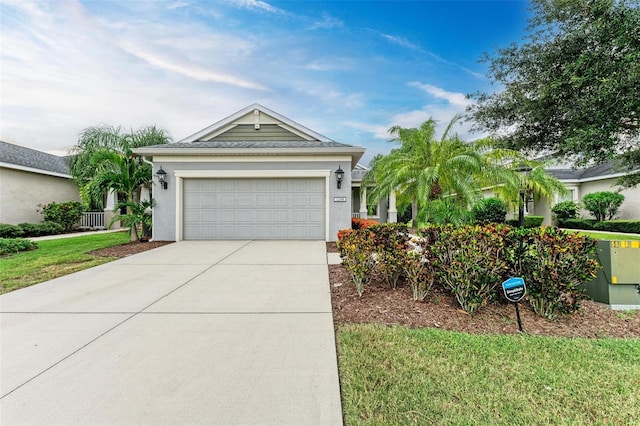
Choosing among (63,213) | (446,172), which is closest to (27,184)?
(63,213)

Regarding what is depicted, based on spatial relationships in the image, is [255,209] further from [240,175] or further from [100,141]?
[100,141]

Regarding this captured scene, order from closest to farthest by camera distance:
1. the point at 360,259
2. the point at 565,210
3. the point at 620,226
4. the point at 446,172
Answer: the point at 360,259, the point at 446,172, the point at 620,226, the point at 565,210

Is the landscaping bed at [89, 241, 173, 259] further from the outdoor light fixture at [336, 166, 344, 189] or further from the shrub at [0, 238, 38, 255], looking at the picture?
the outdoor light fixture at [336, 166, 344, 189]

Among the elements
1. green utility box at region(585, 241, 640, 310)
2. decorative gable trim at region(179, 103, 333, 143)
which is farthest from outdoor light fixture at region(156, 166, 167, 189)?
green utility box at region(585, 241, 640, 310)

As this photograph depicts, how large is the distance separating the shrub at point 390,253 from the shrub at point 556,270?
→ 1.45 metres

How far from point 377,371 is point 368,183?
13.2 meters

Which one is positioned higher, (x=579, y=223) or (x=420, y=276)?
(x=579, y=223)

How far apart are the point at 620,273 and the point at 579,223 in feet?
50.3

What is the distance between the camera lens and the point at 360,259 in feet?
13.8

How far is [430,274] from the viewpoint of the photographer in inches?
157

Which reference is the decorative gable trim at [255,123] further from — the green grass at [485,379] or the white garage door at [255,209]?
the green grass at [485,379]

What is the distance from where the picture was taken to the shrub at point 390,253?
435 cm

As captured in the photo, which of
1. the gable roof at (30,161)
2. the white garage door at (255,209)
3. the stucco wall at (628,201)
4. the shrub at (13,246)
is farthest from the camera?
the stucco wall at (628,201)

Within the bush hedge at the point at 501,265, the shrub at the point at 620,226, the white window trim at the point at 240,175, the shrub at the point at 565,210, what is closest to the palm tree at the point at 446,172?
the white window trim at the point at 240,175
